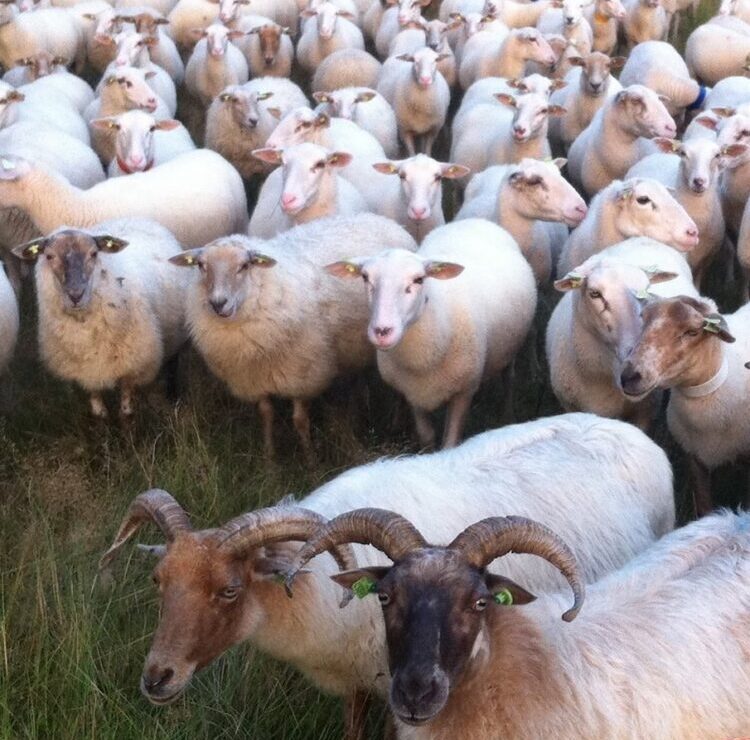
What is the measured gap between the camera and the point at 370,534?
10.3ft

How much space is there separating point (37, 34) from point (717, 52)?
7.72 meters

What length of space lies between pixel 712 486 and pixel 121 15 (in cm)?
957

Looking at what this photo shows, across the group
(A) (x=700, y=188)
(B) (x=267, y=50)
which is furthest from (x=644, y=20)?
(A) (x=700, y=188)

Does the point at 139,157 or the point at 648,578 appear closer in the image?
the point at 648,578

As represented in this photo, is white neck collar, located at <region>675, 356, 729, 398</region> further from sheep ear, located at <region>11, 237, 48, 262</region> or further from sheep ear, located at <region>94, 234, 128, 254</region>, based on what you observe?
sheep ear, located at <region>11, 237, 48, 262</region>

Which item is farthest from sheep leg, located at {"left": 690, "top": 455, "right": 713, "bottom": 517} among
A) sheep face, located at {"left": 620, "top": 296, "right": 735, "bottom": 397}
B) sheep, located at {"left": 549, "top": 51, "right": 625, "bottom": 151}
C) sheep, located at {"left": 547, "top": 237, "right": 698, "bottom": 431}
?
sheep, located at {"left": 549, "top": 51, "right": 625, "bottom": 151}

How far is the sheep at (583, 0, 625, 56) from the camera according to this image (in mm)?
13261

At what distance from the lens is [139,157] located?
27.8ft

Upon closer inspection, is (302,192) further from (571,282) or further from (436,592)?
(436,592)

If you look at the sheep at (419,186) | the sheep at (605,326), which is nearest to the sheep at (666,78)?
the sheep at (419,186)

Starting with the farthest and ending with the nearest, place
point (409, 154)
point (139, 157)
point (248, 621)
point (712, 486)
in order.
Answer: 1. point (409, 154)
2. point (139, 157)
3. point (712, 486)
4. point (248, 621)

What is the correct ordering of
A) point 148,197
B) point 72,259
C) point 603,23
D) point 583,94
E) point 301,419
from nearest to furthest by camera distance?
point 72,259, point 301,419, point 148,197, point 583,94, point 603,23

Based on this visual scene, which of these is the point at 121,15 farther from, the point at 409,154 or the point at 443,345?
the point at 443,345

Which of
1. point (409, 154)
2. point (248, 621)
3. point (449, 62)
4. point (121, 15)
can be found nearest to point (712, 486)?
point (248, 621)
